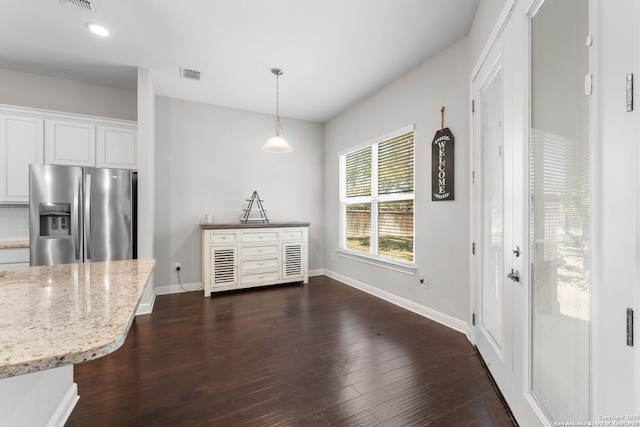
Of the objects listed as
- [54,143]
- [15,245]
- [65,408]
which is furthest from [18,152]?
[65,408]

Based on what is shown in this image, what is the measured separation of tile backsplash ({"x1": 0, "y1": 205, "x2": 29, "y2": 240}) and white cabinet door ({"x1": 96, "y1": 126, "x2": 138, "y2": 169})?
43.2 inches

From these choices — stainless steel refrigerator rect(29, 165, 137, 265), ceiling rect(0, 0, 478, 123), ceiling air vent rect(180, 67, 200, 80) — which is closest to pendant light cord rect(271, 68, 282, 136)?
ceiling rect(0, 0, 478, 123)

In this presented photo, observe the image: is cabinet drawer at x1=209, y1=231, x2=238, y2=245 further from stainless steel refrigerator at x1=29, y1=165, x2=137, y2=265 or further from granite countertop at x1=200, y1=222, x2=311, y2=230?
stainless steel refrigerator at x1=29, y1=165, x2=137, y2=265

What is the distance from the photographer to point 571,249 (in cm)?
116

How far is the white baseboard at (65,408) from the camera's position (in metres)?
1.47

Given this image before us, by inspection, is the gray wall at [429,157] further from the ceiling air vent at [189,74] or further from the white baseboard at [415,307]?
the ceiling air vent at [189,74]

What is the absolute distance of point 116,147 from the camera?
12.0 ft

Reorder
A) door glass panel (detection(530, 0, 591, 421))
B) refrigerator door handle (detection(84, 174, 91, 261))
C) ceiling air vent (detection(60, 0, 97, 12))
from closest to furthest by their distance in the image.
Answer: door glass panel (detection(530, 0, 591, 421)) < ceiling air vent (detection(60, 0, 97, 12)) < refrigerator door handle (detection(84, 174, 91, 261))

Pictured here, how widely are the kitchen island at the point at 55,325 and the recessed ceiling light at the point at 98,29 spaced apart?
2455 millimetres

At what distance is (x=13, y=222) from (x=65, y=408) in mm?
3173

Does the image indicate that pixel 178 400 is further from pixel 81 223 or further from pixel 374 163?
pixel 374 163

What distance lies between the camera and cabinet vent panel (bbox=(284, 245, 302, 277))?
15.4ft

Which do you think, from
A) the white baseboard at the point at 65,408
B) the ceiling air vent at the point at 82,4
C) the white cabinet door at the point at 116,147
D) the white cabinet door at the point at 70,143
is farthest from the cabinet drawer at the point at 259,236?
the ceiling air vent at the point at 82,4

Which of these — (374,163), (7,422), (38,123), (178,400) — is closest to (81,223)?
Answer: (38,123)
